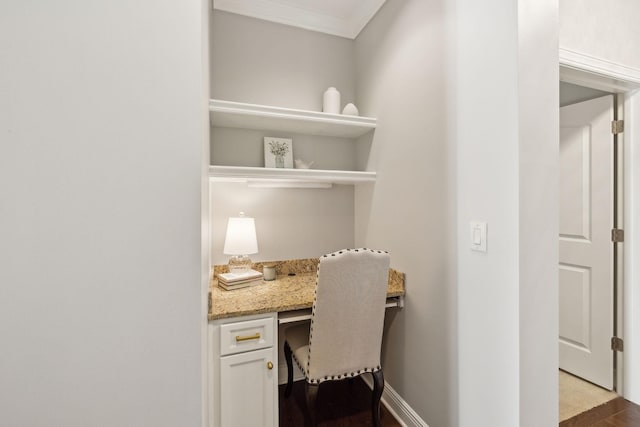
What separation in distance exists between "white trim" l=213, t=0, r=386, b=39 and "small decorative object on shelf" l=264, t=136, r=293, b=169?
91cm

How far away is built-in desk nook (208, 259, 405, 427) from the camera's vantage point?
1.37 m

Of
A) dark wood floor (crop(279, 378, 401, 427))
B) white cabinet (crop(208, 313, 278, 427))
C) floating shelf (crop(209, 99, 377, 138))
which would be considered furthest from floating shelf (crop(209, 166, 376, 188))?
dark wood floor (crop(279, 378, 401, 427))

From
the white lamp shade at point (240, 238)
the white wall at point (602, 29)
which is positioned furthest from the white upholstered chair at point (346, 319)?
the white wall at point (602, 29)

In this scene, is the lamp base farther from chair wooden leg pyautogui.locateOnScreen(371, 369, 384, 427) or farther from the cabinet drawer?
chair wooden leg pyautogui.locateOnScreen(371, 369, 384, 427)

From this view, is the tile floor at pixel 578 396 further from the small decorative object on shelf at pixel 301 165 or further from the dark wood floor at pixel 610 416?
the small decorative object on shelf at pixel 301 165

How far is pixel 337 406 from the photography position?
186 centimetres

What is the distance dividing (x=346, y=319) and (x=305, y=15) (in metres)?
2.20

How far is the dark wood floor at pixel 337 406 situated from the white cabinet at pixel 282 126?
1.47 metres

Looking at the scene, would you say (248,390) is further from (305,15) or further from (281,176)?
(305,15)

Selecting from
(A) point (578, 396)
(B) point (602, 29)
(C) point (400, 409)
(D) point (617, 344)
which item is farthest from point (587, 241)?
(C) point (400, 409)

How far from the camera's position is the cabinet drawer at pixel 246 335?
1.39 meters

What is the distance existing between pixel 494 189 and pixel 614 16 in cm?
164

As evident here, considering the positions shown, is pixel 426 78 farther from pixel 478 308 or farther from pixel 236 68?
pixel 236 68

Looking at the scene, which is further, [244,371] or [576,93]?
[576,93]
